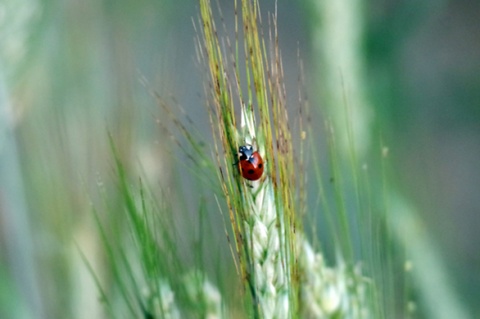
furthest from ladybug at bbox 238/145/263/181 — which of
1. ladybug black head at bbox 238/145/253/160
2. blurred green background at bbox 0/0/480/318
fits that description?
blurred green background at bbox 0/0/480/318

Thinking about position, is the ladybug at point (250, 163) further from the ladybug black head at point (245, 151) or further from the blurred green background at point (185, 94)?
the blurred green background at point (185, 94)

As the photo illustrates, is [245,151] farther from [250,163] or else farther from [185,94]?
[185,94]

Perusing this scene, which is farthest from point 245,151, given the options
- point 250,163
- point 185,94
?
point 185,94

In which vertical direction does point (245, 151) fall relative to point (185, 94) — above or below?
below

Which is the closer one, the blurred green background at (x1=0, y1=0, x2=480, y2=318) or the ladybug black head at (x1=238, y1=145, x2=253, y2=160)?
the ladybug black head at (x1=238, y1=145, x2=253, y2=160)

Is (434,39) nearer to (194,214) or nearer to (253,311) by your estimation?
(194,214)

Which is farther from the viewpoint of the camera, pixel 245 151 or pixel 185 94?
pixel 185 94

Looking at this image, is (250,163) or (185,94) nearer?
(250,163)

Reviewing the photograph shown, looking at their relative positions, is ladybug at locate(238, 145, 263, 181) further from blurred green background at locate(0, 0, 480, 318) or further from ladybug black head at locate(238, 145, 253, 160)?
blurred green background at locate(0, 0, 480, 318)
